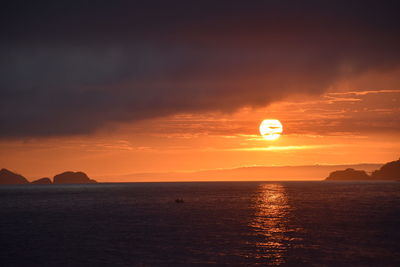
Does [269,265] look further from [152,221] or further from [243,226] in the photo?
[152,221]

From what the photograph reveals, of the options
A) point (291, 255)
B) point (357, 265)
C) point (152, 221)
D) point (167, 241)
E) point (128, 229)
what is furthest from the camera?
point (152, 221)

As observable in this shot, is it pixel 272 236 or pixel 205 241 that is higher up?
pixel 272 236

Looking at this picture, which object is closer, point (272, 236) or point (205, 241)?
point (205, 241)

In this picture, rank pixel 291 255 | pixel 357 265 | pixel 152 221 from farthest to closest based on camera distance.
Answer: pixel 152 221
pixel 291 255
pixel 357 265

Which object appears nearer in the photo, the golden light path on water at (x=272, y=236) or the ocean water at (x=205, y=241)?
the ocean water at (x=205, y=241)

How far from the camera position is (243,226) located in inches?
3393

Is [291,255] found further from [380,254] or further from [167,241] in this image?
[167,241]

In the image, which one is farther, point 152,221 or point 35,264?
point 152,221

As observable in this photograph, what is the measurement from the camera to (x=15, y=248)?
64.4 m

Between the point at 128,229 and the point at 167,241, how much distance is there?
1830 centimetres

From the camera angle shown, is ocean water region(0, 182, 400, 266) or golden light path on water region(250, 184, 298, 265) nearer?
ocean water region(0, 182, 400, 266)

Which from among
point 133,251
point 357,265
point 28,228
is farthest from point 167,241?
point 28,228

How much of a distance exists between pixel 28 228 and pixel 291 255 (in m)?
56.8

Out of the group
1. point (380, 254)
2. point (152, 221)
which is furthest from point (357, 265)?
point (152, 221)
